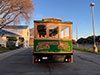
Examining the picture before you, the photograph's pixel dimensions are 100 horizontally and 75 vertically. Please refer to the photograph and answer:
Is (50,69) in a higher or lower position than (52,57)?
lower

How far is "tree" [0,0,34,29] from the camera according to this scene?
4447 centimetres

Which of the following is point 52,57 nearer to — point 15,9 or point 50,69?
point 50,69

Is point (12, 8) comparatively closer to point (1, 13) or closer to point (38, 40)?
point (1, 13)

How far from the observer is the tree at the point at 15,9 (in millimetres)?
44469

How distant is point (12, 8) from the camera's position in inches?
1789

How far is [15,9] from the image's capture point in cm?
4634

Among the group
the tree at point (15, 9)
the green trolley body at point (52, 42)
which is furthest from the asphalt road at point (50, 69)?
the tree at point (15, 9)

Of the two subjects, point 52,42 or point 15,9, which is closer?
point 52,42

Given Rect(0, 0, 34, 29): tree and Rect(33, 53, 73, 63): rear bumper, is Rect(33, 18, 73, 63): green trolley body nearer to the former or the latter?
Rect(33, 53, 73, 63): rear bumper

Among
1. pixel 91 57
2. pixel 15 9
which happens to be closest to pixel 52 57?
pixel 91 57

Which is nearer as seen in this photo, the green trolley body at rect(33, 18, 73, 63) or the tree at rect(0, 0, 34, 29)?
the green trolley body at rect(33, 18, 73, 63)

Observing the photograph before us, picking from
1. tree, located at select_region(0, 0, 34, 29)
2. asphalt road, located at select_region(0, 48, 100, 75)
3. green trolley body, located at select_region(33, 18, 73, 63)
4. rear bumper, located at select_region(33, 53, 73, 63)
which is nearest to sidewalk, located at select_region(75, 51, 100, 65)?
asphalt road, located at select_region(0, 48, 100, 75)

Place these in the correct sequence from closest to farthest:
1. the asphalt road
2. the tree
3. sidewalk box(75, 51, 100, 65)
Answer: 1. the asphalt road
2. sidewalk box(75, 51, 100, 65)
3. the tree

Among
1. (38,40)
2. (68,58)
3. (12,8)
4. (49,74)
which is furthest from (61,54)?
(12,8)
